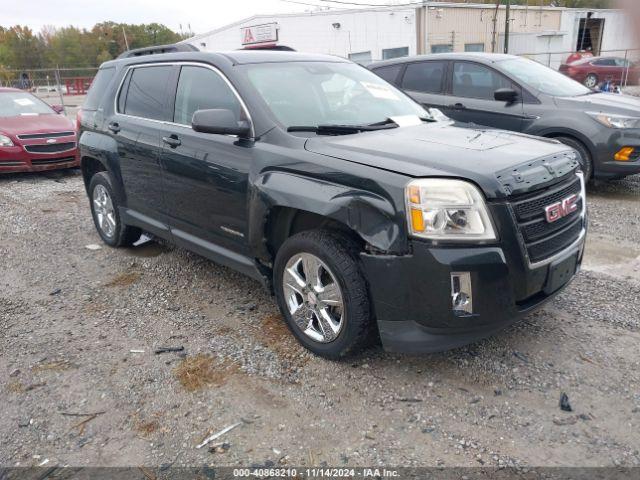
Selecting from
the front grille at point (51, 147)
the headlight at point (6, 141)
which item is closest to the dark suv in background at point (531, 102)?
the front grille at point (51, 147)

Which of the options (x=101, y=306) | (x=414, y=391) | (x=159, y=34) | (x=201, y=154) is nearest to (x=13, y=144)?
(x=101, y=306)

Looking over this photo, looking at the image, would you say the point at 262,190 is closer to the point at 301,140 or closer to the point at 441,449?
the point at 301,140

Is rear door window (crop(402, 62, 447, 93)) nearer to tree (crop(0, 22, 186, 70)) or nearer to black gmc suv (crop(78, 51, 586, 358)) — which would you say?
black gmc suv (crop(78, 51, 586, 358))

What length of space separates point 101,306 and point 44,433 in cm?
154

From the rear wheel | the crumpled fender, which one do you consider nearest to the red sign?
the rear wheel

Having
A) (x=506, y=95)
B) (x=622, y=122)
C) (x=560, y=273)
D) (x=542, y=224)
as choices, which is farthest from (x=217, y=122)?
(x=622, y=122)

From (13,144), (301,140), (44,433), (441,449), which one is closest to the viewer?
(441,449)

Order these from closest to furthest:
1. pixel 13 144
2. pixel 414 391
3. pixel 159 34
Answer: pixel 414 391
pixel 13 144
pixel 159 34

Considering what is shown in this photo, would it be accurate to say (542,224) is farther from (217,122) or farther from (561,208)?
(217,122)

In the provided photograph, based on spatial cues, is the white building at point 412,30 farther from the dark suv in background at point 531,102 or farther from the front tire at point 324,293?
the front tire at point 324,293

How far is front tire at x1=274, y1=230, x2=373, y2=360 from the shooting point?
296 centimetres

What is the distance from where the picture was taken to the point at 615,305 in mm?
3809

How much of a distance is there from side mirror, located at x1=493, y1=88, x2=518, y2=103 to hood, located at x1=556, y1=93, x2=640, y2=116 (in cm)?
51

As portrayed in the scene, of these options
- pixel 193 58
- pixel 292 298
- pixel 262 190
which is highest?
pixel 193 58
